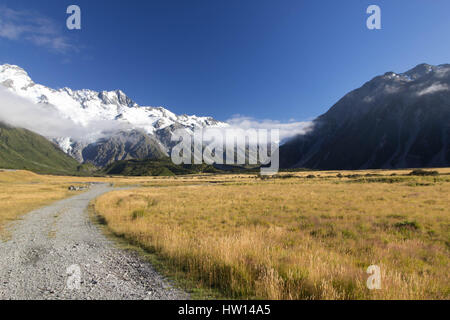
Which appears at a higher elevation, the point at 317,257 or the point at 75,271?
the point at 317,257

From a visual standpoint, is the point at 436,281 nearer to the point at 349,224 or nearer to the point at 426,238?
the point at 426,238

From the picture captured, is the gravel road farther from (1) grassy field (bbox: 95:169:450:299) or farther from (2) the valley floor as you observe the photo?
(1) grassy field (bbox: 95:169:450:299)

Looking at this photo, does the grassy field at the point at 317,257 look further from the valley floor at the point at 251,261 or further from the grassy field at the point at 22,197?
the grassy field at the point at 22,197

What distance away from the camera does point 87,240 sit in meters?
11.1

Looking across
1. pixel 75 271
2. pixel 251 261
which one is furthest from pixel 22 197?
pixel 251 261

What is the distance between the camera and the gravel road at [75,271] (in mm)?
5426

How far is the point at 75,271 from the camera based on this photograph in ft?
22.9

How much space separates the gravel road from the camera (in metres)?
5.43

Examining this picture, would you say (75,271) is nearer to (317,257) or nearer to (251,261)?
(251,261)

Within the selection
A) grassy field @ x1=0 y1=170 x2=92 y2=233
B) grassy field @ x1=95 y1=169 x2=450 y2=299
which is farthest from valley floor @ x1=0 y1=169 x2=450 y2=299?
grassy field @ x1=0 y1=170 x2=92 y2=233

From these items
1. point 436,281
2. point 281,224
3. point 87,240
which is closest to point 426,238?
point 436,281

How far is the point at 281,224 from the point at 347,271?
843 centimetres

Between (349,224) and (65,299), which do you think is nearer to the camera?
(65,299)

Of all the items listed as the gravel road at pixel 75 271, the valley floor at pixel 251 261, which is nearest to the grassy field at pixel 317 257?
the valley floor at pixel 251 261
